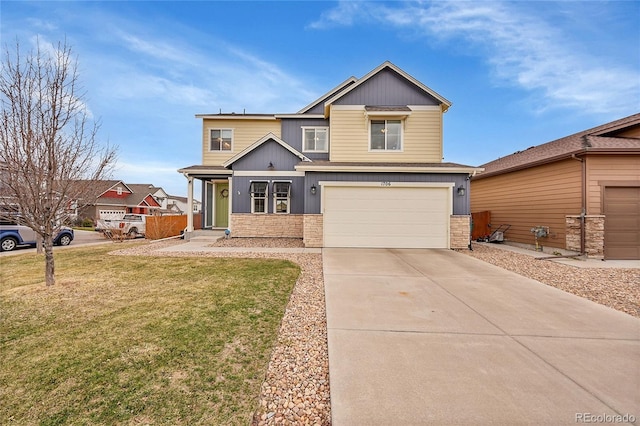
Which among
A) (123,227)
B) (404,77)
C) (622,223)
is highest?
(404,77)

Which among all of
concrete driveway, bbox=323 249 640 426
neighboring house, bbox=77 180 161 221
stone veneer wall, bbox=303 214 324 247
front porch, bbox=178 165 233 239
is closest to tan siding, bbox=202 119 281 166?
front porch, bbox=178 165 233 239

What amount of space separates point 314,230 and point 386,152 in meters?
5.07

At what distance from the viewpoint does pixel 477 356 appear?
10.00 ft

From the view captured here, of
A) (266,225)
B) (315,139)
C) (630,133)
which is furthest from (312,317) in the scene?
(630,133)

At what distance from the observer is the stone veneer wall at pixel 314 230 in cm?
1087

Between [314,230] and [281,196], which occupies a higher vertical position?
[281,196]

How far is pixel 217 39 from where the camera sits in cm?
1700

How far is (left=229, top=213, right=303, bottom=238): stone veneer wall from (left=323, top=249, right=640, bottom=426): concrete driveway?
8.03 meters

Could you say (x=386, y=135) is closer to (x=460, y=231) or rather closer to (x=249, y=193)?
(x=460, y=231)

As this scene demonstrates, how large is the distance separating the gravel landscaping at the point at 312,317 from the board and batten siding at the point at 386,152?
505cm

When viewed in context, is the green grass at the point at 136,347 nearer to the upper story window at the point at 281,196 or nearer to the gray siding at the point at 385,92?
the upper story window at the point at 281,196

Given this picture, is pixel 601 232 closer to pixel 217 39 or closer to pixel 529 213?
pixel 529 213

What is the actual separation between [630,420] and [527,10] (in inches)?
569

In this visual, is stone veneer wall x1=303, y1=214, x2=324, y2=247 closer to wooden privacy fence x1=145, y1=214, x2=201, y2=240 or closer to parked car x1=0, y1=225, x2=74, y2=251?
wooden privacy fence x1=145, y1=214, x2=201, y2=240
